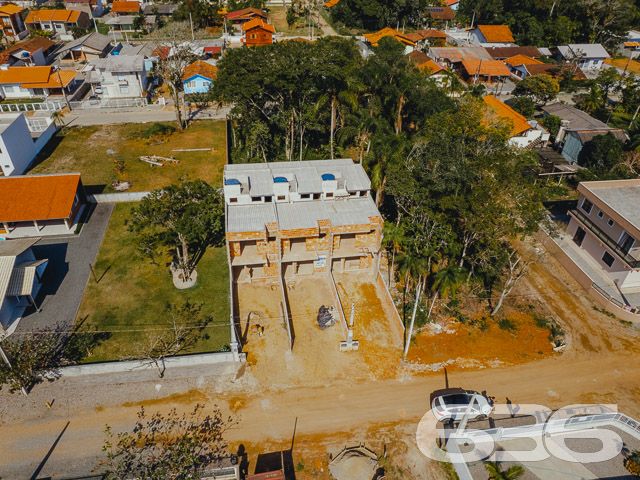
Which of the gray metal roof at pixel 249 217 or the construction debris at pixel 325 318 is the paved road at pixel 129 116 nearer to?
the gray metal roof at pixel 249 217

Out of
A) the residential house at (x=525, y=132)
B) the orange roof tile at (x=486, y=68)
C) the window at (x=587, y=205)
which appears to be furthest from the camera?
the orange roof tile at (x=486, y=68)

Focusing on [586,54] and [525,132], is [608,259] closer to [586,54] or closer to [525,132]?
[525,132]

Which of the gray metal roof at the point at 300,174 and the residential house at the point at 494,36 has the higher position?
the residential house at the point at 494,36

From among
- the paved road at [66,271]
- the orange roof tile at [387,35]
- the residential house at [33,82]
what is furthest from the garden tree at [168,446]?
the orange roof tile at [387,35]

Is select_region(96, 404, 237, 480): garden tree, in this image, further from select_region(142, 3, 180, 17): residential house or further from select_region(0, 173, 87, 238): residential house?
select_region(142, 3, 180, 17): residential house

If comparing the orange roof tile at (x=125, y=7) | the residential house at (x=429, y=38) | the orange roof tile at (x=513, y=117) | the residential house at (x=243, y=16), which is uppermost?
the orange roof tile at (x=125, y=7)

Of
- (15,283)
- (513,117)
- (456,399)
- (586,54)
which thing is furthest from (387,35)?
(15,283)

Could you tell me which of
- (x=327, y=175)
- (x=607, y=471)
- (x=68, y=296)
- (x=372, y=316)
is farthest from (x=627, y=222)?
(x=68, y=296)

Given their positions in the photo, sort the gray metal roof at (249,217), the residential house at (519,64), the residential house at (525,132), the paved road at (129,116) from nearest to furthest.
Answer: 1. the gray metal roof at (249,217)
2. the residential house at (525,132)
3. the paved road at (129,116)
4. the residential house at (519,64)
